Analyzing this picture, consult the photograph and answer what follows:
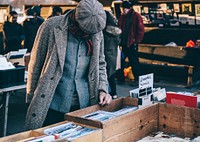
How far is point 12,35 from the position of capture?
9117 mm

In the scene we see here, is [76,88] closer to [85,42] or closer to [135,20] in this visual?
[85,42]

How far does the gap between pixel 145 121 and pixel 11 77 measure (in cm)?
245

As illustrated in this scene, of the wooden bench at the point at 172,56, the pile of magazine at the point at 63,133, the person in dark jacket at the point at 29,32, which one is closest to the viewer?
the pile of magazine at the point at 63,133

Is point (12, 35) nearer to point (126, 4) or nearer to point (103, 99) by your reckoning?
point (126, 4)

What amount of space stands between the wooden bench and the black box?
4.42 metres

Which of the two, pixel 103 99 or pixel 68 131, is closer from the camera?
pixel 68 131

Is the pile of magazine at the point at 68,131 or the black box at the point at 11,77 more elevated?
the black box at the point at 11,77

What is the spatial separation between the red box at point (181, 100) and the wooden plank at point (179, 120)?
11cm

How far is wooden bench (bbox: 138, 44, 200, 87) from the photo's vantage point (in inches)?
335

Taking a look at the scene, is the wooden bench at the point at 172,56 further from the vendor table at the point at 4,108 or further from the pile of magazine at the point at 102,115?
the pile of magazine at the point at 102,115

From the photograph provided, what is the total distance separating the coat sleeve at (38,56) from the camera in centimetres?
293

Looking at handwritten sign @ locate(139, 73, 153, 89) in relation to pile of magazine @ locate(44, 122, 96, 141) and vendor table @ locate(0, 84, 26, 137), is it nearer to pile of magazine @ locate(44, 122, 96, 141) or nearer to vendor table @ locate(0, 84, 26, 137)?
pile of magazine @ locate(44, 122, 96, 141)

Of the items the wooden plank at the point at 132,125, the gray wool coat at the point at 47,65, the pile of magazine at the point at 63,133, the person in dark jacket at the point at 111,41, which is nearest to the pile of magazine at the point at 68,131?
the pile of magazine at the point at 63,133

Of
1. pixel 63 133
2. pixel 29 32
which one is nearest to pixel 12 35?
pixel 29 32
